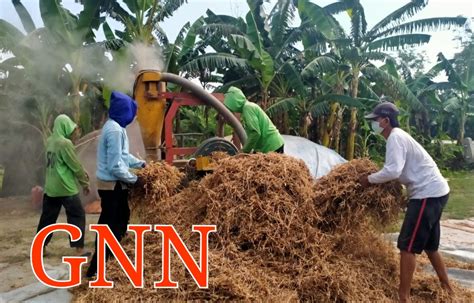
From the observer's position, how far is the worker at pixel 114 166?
409cm

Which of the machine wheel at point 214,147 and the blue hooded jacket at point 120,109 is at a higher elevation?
the blue hooded jacket at point 120,109

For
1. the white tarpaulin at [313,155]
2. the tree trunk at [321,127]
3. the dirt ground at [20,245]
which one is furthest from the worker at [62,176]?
the tree trunk at [321,127]

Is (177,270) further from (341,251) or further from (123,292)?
(341,251)

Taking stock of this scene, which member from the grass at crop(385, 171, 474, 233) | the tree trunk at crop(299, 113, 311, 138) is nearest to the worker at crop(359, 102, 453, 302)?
the grass at crop(385, 171, 474, 233)

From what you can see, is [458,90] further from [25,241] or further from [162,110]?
[25,241]

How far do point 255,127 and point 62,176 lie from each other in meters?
2.32

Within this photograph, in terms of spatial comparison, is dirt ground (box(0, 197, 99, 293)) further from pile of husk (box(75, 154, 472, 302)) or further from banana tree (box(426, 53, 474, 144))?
banana tree (box(426, 53, 474, 144))

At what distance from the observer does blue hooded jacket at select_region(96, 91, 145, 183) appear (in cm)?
409

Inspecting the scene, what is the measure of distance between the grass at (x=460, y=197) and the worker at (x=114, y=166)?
6293 millimetres

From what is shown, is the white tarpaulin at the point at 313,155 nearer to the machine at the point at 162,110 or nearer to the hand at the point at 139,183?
the machine at the point at 162,110

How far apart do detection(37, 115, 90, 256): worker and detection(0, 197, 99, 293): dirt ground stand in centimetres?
41

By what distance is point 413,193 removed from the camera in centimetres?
379

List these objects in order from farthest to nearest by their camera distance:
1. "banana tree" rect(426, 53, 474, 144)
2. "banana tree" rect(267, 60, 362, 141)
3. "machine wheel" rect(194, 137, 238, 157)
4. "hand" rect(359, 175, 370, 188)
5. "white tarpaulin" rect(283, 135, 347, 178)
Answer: "banana tree" rect(426, 53, 474, 144), "banana tree" rect(267, 60, 362, 141), "white tarpaulin" rect(283, 135, 347, 178), "machine wheel" rect(194, 137, 238, 157), "hand" rect(359, 175, 370, 188)

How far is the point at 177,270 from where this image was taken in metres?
3.75
